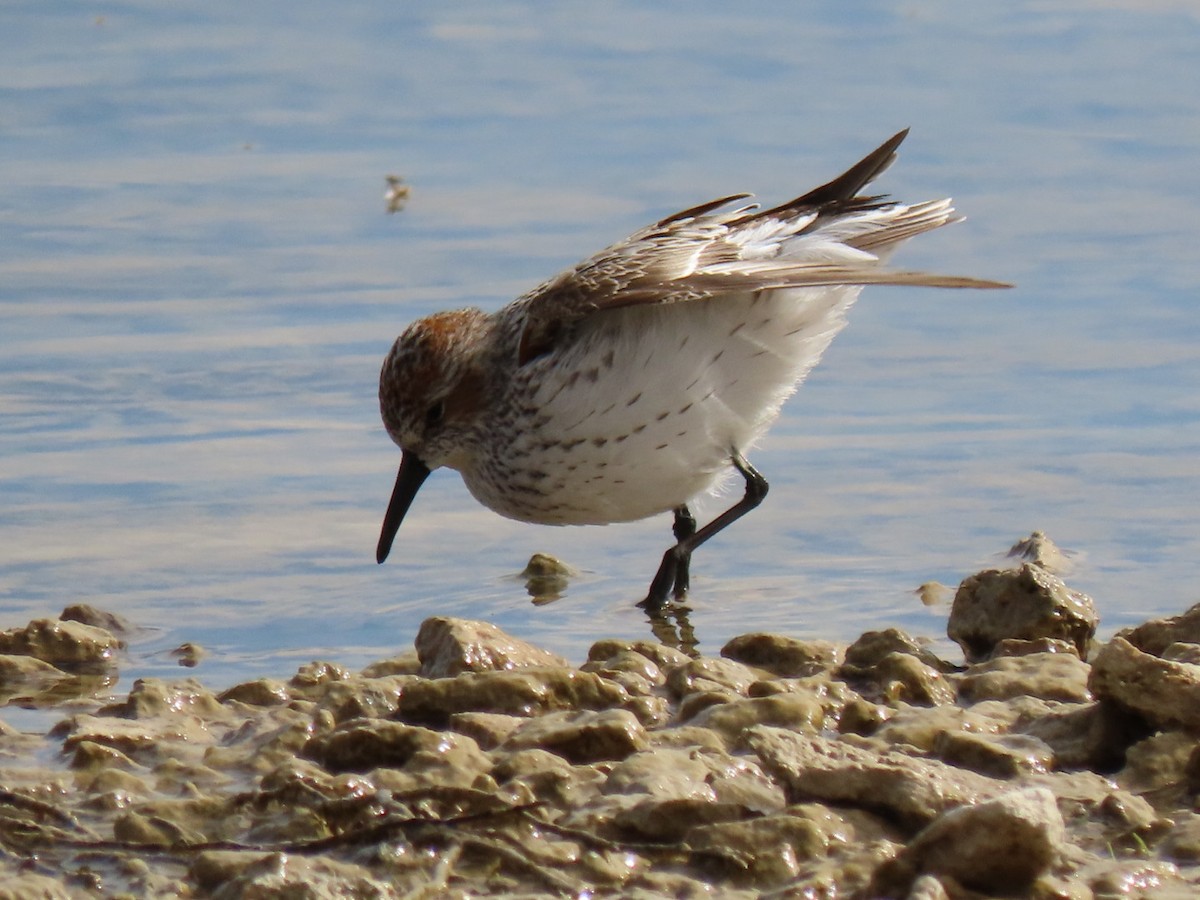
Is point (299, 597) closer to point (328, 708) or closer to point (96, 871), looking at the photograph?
point (328, 708)

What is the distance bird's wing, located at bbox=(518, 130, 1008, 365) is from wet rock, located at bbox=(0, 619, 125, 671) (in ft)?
6.43

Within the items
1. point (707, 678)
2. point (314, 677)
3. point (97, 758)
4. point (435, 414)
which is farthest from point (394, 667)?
point (435, 414)

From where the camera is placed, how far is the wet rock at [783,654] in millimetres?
6551

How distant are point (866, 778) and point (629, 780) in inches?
22.1

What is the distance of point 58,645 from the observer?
7082mm

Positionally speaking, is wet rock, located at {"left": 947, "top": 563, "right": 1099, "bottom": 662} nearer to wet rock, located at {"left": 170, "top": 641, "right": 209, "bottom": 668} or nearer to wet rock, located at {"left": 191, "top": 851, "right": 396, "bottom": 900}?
wet rock, located at {"left": 170, "top": 641, "right": 209, "bottom": 668}

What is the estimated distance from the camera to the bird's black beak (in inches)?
331

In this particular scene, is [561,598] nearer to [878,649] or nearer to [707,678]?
[878,649]

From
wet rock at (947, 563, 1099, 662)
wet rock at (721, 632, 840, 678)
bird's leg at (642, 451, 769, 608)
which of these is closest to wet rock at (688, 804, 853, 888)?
wet rock at (721, 632, 840, 678)

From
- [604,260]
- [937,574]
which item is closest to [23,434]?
[604,260]

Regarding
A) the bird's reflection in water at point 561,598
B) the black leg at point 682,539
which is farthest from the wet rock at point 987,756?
the black leg at point 682,539

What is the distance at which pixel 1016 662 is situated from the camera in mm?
6215

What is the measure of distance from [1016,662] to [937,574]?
224cm

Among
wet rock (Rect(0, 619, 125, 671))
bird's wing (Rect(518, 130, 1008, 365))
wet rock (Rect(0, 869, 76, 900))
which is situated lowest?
wet rock (Rect(0, 619, 125, 671))
